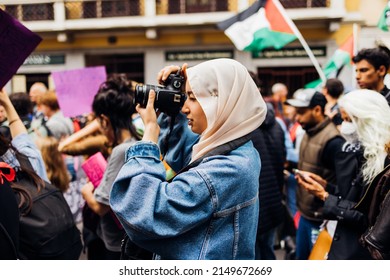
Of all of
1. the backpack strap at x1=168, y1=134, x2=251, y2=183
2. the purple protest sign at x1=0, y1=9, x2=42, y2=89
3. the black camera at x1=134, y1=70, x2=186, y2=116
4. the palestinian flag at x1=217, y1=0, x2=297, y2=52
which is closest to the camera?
the backpack strap at x1=168, y1=134, x2=251, y2=183

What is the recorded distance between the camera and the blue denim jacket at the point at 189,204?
1.66m

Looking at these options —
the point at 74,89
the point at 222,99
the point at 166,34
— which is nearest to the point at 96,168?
the point at 222,99

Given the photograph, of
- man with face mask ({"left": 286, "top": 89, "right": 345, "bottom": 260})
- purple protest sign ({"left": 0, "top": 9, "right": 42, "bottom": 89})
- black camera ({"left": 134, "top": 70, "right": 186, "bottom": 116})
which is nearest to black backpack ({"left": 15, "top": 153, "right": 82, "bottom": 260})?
purple protest sign ({"left": 0, "top": 9, "right": 42, "bottom": 89})

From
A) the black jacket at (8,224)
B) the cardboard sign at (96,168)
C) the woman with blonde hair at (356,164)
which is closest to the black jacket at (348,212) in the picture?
the woman with blonde hair at (356,164)

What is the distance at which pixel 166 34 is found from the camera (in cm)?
1630

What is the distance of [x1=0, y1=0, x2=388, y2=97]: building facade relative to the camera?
15414 mm

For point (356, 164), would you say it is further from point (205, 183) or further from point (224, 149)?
point (205, 183)

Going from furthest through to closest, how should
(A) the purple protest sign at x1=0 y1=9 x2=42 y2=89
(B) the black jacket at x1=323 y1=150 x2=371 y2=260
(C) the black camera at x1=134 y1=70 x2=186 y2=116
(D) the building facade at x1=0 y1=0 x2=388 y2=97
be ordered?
1. (D) the building facade at x1=0 y1=0 x2=388 y2=97
2. (B) the black jacket at x1=323 y1=150 x2=371 y2=260
3. (A) the purple protest sign at x1=0 y1=9 x2=42 y2=89
4. (C) the black camera at x1=134 y1=70 x2=186 y2=116

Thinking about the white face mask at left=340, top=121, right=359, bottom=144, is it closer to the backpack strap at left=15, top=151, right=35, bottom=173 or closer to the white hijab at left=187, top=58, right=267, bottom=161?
the white hijab at left=187, top=58, right=267, bottom=161

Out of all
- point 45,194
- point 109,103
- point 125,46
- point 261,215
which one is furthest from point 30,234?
point 125,46

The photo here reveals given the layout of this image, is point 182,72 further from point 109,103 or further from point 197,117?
point 109,103

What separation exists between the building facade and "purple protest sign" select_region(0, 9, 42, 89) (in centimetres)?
1343

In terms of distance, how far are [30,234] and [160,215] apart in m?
1.02

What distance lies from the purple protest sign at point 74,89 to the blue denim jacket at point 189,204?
309 cm
